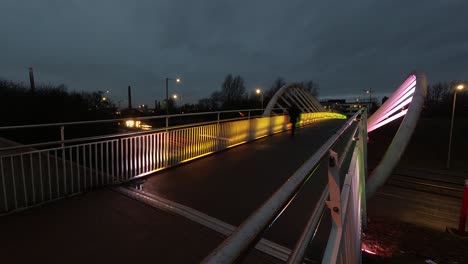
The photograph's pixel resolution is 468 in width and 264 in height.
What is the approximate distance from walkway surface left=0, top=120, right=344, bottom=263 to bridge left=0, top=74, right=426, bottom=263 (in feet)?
0.04

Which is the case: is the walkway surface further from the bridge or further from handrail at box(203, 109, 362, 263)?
handrail at box(203, 109, 362, 263)

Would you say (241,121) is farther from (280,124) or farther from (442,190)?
(442,190)

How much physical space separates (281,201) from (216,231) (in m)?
2.73

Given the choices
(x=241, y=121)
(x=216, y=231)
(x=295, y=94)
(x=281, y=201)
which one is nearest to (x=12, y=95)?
(x=241, y=121)

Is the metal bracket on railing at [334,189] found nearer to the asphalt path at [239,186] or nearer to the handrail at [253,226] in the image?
the handrail at [253,226]

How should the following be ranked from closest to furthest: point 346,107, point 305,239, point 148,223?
1. point 305,239
2. point 148,223
3. point 346,107

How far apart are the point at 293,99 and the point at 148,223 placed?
2511 centimetres

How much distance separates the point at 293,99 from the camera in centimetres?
2705

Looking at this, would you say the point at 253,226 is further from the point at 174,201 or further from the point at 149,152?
the point at 149,152

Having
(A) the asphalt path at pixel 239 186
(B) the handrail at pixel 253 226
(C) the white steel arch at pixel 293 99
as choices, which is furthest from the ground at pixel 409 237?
(C) the white steel arch at pixel 293 99

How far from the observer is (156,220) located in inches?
139

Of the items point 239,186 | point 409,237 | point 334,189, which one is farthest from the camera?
point 409,237

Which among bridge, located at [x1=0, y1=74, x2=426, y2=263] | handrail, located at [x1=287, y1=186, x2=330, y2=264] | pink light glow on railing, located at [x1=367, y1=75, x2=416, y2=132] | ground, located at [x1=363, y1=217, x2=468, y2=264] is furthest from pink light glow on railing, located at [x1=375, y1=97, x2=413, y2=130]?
handrail, located at [x1=287, y1=186, x2=330, y2=264]

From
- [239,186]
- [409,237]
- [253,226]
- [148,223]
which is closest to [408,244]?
[409,237]
